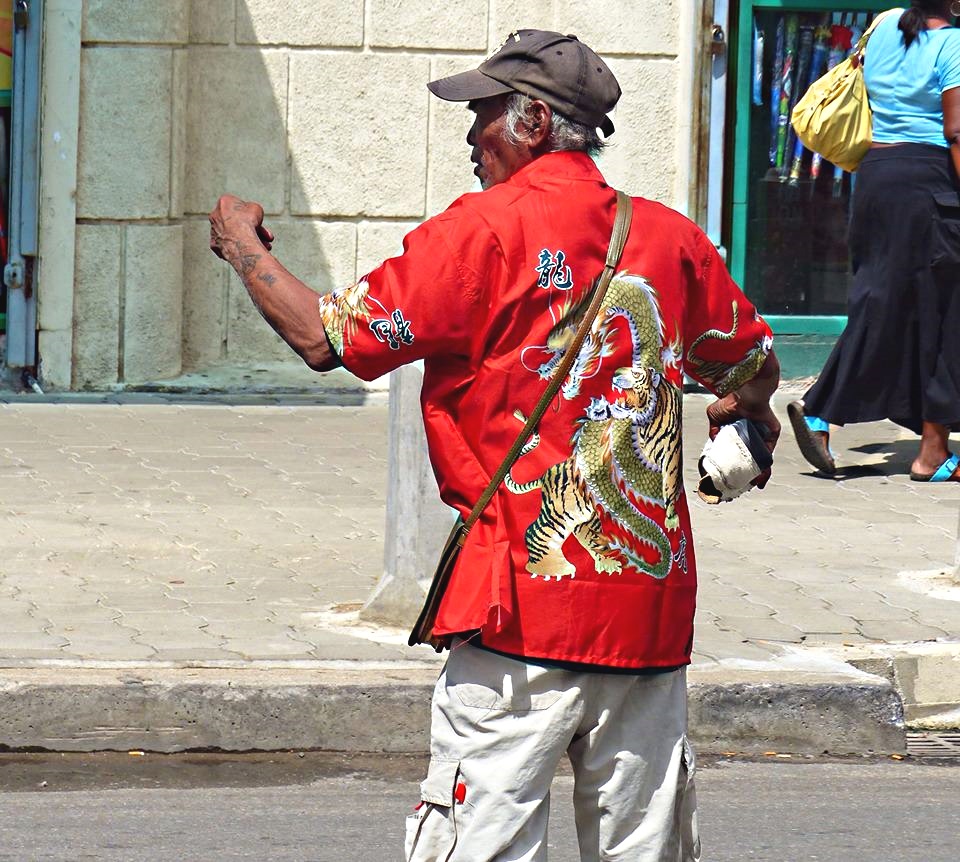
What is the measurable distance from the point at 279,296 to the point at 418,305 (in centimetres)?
26

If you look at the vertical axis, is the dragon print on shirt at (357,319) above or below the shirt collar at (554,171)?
below

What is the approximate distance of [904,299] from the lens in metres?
8.42

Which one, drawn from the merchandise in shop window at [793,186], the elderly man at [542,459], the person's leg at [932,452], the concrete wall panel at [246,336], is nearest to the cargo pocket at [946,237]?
the person's leg at [932,452]

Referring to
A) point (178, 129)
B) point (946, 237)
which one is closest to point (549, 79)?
point (946, 237)

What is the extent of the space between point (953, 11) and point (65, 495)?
13.7 feet

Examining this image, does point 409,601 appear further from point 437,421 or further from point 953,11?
point 953,11

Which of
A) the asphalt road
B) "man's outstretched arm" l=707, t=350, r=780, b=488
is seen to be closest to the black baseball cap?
"man's outstretched arm" l=707, t=350, r=780, b=488

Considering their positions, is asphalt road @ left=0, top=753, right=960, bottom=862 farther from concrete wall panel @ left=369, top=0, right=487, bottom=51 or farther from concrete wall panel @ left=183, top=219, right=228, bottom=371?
concrete wall panel @ left=369, top=0, right=487, bottom=51

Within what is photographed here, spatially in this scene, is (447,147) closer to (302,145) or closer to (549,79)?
(302,145)

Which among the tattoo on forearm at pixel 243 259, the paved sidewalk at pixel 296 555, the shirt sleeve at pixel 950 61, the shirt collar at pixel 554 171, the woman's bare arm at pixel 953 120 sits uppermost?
the shirt sleeve at pixel 950 61

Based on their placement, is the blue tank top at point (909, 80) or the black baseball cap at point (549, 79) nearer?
the black baseball cap at point (549, 79)

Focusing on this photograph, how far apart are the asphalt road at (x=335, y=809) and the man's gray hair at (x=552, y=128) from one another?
1.90 m

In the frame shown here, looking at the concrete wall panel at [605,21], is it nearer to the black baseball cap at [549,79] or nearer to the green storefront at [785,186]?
the green storefront at [785,186]

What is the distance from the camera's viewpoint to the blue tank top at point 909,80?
26.9ft
